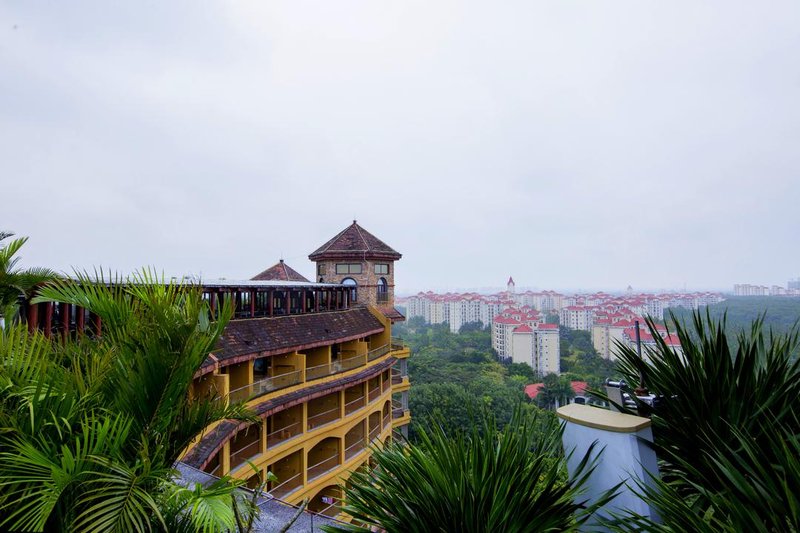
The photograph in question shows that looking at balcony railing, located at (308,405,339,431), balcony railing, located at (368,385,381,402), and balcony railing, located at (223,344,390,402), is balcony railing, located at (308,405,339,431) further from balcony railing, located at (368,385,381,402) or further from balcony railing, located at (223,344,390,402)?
balcony railing, located at (368,385,381,402)

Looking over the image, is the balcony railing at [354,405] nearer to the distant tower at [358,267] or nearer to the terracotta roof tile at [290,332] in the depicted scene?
the terracotta roof tile at [290,332]

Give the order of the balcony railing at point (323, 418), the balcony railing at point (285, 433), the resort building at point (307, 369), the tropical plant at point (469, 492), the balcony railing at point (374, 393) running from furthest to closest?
the balcony railing at point (374, 393)
the balcony railing at point (323, 418)
the balcony railing at point (285, 433)
the resort building at point (307, 369)
the tropical plant at point (469, 492)

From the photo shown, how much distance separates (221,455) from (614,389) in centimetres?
1138

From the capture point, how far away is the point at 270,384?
1476 cm

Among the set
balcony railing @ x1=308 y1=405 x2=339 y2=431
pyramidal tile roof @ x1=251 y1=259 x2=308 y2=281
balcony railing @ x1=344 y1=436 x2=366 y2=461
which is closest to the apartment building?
pyramidal tile roof @ x1=251 y1=259 x2=308 y2=281

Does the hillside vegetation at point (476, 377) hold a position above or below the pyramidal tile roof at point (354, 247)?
below

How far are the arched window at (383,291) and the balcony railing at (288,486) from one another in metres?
10.4

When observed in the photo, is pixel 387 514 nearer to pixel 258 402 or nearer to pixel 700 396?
pixel 700 396

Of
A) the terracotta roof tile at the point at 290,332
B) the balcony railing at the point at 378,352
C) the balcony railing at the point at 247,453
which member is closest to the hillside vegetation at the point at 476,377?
the balcony railing at the point at 378,352

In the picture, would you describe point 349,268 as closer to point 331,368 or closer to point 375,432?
Answer: point 331,368

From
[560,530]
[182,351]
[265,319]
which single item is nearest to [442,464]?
[560,530]

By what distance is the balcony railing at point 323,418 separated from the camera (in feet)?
56.1

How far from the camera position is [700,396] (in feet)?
17.0

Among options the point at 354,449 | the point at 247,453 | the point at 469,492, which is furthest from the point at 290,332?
the point at 469,492
